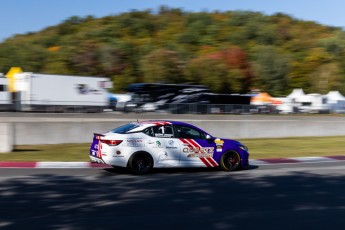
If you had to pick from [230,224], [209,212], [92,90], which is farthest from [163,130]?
[92,90]

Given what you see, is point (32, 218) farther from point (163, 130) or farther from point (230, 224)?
point (163, 130)

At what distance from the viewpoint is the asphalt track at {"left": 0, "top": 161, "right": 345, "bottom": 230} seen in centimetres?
851

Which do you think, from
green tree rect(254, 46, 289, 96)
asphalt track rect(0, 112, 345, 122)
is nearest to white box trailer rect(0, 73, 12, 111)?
asphalt track rect(0, 112, 345, 122)

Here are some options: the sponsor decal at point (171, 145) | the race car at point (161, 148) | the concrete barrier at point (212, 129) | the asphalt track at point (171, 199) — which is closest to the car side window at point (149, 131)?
the race car at point (161, 148)

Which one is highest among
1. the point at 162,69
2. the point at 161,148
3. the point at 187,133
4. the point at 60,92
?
the point at 162,69

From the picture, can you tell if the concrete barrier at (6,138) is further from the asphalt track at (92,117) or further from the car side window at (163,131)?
the asphalt track at (92,117)

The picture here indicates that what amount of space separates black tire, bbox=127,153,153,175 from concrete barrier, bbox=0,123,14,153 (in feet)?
24.8

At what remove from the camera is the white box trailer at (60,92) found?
3966 cm

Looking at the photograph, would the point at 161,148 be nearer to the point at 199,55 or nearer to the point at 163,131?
the point at 163,131

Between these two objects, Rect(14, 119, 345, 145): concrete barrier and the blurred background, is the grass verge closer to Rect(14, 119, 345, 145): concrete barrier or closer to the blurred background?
Rect(14, 119, 345, 145): concrete barrier

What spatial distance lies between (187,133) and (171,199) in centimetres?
451

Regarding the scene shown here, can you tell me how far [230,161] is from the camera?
1540 centimetres

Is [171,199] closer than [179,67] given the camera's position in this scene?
Yes

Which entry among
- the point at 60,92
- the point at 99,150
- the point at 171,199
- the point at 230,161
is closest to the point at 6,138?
the point at 99,150
